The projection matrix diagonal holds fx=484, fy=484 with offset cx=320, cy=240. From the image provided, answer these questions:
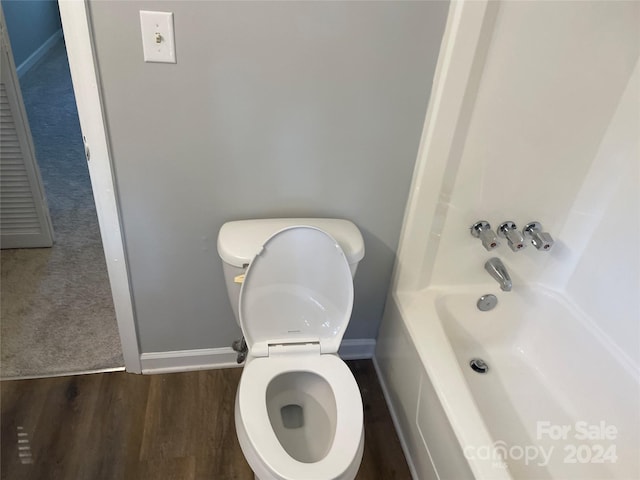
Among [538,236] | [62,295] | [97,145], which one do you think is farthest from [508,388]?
[62,295]

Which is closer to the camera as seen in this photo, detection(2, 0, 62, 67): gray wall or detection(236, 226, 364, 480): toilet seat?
detection(236, 226, 364, 480): toilet seat

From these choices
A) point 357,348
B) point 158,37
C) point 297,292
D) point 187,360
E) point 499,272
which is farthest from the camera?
point 357,348

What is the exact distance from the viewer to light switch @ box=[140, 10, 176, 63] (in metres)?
1.12

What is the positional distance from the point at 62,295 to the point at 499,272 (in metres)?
1.73

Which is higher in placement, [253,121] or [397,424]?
[253,121]

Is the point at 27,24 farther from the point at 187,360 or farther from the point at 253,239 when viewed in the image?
the point at 253,239

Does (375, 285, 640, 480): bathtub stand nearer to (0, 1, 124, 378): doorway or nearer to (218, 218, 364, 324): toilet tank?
(218, 218, 364, 324): toilet tank

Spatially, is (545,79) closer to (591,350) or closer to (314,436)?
(591,350)

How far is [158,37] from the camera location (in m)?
1.14

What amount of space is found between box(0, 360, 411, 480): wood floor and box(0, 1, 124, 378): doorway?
0.32 ft

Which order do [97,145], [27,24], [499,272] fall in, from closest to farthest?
[97,145]
[499,272]
[27,24]

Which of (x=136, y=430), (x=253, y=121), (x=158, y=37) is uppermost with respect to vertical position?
(x=158, y=37)

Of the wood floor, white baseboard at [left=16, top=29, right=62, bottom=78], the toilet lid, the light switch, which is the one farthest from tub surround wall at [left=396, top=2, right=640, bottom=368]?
white baseboard at [left=16, top=29, right=62, bottom=78]

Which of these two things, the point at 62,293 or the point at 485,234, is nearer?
the point at 485,234
